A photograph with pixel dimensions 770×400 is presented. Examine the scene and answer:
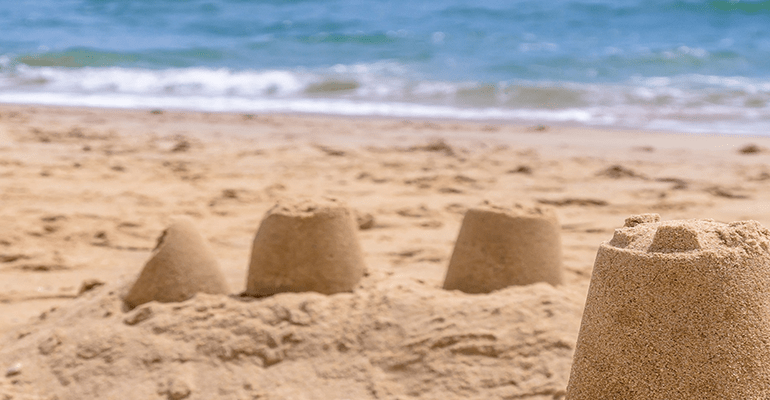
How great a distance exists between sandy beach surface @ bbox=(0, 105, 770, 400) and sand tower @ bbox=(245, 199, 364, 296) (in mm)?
94

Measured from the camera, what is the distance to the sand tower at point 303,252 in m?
2.64

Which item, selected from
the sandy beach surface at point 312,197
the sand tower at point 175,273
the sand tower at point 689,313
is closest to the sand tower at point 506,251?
the sandy beach surface at point 312,197

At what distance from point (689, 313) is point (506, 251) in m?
1.41

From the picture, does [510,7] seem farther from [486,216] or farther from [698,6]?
[486,216]

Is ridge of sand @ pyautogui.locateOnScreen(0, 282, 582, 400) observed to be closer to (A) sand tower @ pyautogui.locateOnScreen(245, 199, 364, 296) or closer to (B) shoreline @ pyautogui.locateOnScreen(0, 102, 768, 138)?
(A) sand tower @ pyautogui.locateOnScreen(245, 199, 364, 296)

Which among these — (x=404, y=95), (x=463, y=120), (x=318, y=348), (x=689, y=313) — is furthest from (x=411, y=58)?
(x=689, y=313)

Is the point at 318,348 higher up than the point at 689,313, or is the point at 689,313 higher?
the point at 689,313

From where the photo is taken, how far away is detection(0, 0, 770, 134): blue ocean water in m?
10.2

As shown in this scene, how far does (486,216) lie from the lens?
→ 108 inches

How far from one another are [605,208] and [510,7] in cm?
1435

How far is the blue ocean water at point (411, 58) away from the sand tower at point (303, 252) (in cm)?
665

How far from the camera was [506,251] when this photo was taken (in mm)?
2703

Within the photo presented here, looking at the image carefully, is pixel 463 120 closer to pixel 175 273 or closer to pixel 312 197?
pixel 312 197

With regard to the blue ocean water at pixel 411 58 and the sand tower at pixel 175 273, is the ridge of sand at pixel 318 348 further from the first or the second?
the blue ocean water at pixel 411 58
